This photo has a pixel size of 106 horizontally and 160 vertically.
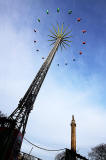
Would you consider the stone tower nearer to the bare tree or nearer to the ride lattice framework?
the ride lattice framework

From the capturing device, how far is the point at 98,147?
35125 millimetres

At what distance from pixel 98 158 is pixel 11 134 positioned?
3636 cm

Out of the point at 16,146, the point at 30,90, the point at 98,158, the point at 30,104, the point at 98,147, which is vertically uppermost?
the point at 98,147

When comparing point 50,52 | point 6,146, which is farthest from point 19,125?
point 50,52

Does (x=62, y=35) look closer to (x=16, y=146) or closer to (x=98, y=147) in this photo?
(x=16, y=146)

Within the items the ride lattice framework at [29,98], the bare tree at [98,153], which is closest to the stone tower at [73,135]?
the ride lattice framework at [29,98]

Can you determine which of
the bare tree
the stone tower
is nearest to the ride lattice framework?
the stone tower

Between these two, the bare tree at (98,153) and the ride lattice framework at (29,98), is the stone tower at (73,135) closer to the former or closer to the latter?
the ride lattice framework at (29,98)

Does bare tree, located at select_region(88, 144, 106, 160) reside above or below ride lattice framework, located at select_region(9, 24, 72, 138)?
above

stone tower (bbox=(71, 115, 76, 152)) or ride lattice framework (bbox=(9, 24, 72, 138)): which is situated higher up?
ride lattice framework (bbox=(9, 24, 72, 138))

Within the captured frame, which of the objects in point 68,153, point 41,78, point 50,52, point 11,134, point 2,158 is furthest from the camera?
point 50,52

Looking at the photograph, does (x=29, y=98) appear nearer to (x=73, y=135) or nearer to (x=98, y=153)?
(x=73, y=135)

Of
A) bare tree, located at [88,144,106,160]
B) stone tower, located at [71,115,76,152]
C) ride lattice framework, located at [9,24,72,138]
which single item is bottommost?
stone tower, located at [71,115,76,152]

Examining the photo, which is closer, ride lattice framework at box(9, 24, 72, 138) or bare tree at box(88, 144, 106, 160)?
ride lattice framework at box(9, 24, 72, 138)
